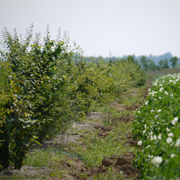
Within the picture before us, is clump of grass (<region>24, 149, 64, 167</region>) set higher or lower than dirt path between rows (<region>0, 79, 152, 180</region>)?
higher

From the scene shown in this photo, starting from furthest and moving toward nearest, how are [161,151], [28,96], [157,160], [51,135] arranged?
1. [51,135]
2. [28,96]
3. [161,151]
4. [157,160]

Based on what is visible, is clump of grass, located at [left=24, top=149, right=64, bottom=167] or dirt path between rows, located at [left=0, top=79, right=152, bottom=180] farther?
clump of grass, located at [left=24, top=149, right=64, bottom=167]

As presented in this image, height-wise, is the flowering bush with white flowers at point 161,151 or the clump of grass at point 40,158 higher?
the flowering bush with white flowers at point 161,151

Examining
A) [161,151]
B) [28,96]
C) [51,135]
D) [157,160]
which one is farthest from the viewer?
[51,135]

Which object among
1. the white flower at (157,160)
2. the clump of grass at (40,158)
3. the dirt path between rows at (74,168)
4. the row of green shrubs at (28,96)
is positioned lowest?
the dirt path between rows at (74,168)

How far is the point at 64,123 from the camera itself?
19.5ft

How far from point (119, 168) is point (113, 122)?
13.8ft

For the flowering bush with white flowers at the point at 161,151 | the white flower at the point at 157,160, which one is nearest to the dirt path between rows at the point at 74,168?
the flowering bush with white flowers at the point at 161,151

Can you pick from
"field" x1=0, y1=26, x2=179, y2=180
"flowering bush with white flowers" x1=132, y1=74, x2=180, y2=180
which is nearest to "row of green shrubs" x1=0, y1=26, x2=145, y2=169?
"field" x1=0, y1=26, x2=179, y2=180

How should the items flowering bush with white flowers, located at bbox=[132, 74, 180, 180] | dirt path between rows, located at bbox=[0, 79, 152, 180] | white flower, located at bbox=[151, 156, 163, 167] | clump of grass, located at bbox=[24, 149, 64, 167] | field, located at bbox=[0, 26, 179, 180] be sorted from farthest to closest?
clump of grass, located at bbox=[24, 149, 64, 167] → dirt path between rows, located at bbox=[0, 79, 152, 180] → field, located at bbox=[0, 26, 179, 180] → white flower, located at bbox=[151, 156, 163, 167] → flowering bush with white flowers, located at bbox=[132, 74, 180, 180]

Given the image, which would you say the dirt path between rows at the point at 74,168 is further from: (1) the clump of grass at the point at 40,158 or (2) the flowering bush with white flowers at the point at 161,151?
(2) the flowering bush with white flowers at the point at 161,151

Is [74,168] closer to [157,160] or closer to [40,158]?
[40,158]

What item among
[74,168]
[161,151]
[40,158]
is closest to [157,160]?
[161,151]

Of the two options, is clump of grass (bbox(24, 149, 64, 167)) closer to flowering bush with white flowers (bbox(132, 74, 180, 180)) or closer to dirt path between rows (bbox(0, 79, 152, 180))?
dirt path between rows (bbox(0, 79, 152, 180))
